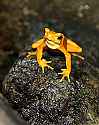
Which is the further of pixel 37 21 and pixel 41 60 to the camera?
pixel 37 21

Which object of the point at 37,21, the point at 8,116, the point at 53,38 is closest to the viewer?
the point at 53,38

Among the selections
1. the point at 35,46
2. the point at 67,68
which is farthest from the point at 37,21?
the point at 67,68

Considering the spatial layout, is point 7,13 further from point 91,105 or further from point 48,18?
point 91,105

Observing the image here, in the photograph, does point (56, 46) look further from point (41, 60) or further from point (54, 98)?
point (54, 98)

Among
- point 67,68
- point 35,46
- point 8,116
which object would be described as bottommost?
point 8,116

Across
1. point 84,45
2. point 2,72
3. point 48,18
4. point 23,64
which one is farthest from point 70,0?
point 23,64

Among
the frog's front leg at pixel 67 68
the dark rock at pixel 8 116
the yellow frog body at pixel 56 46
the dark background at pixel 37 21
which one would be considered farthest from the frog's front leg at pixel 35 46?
the dark background at pixel 37 21
